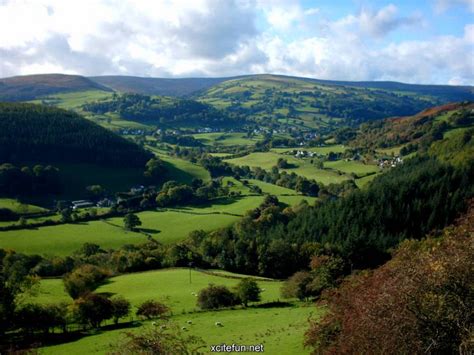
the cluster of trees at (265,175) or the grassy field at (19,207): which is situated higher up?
the cluster of trees at (265,175)

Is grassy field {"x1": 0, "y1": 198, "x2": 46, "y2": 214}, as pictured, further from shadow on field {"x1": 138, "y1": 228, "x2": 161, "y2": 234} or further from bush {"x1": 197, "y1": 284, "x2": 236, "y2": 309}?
bush {"x1": 197, "y1": 284, "x2": 236, "y2": 309}

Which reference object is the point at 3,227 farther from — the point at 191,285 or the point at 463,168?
the point at 463,168

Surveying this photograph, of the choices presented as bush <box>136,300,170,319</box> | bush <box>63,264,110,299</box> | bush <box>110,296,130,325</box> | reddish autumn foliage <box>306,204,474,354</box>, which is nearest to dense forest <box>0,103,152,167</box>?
bush <box>63,264,110,299</box>

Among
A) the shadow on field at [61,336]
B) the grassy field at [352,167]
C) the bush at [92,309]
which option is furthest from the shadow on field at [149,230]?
the grassy field at [352,167]

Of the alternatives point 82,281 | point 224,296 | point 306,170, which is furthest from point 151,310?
point 306,170

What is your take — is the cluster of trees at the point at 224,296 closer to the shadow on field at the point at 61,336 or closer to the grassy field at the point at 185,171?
the shadow on field at the point at 61,336

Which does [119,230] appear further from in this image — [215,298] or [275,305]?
[275,305]

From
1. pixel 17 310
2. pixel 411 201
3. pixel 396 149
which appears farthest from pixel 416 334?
pixel 396 149
